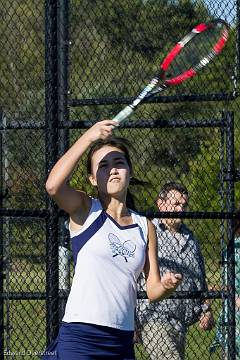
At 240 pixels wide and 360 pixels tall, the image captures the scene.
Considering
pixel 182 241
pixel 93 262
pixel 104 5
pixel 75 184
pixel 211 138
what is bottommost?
pixel 93 262

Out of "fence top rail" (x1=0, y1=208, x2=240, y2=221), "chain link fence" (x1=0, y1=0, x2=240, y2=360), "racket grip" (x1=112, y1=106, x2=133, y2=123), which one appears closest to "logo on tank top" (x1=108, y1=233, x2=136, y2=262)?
"racket grip" (x1=112, y1=106, x2=133, y2=123)

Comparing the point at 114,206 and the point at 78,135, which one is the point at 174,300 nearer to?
the point at 78,135

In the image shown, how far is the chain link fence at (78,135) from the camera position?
16.7 ft

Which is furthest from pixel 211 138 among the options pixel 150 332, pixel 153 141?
pixel 150 332

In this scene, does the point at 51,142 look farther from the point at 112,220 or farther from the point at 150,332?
the point at 150,332

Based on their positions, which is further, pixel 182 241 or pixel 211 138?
pixel 211 138

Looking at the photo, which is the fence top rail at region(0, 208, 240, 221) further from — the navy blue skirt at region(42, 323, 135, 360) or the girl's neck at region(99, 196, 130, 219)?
the navy blue skirt at region(42, 323, 135, 360)

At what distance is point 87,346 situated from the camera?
3838 mm

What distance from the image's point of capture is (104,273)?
393cm

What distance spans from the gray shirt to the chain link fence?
46 millimetres

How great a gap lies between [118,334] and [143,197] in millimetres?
2971

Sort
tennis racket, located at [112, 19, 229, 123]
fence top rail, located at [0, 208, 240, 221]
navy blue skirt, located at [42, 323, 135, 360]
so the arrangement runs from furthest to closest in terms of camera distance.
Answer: fence top rail, located at [0, 208, 240, 221] < tennis racket, located at [112, 19, 229, 123] < navy blue skirt, located at [42, 323, 135, 360]

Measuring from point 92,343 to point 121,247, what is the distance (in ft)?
1.40

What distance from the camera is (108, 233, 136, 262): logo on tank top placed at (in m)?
3.96
